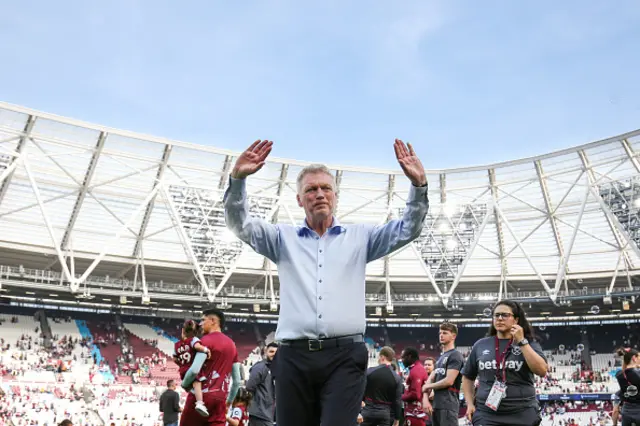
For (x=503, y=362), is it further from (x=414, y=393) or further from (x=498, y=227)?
(x=498, y=227)

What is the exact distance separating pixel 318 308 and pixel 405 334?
51.2 m

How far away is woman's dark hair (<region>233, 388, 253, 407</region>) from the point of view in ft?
30.6

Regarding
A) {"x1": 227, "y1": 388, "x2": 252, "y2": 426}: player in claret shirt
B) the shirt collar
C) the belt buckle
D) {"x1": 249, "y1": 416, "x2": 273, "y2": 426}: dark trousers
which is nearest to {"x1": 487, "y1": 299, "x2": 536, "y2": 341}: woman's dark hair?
the shirt collar

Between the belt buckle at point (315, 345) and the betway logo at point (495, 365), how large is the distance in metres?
3.04

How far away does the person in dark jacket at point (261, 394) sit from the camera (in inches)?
371

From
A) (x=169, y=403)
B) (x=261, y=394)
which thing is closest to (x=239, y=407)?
(x=261, y=394)

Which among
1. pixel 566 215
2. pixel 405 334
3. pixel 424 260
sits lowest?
pixel 405 334

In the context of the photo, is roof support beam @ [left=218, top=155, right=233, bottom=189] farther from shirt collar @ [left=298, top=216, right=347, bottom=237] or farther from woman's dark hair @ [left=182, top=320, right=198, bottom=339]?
shirt collar @ [left=298, top=216, right=347, bottom=237]

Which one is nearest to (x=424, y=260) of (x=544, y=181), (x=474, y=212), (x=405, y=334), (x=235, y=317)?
(x=474, y=212)

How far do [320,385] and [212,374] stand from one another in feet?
14.3

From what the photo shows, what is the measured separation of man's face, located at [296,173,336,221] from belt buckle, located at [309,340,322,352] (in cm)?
77

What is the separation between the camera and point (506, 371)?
605 centimetres

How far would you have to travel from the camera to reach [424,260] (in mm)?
41844

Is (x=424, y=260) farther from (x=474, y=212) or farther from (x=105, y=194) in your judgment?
(x=105, y=194)
